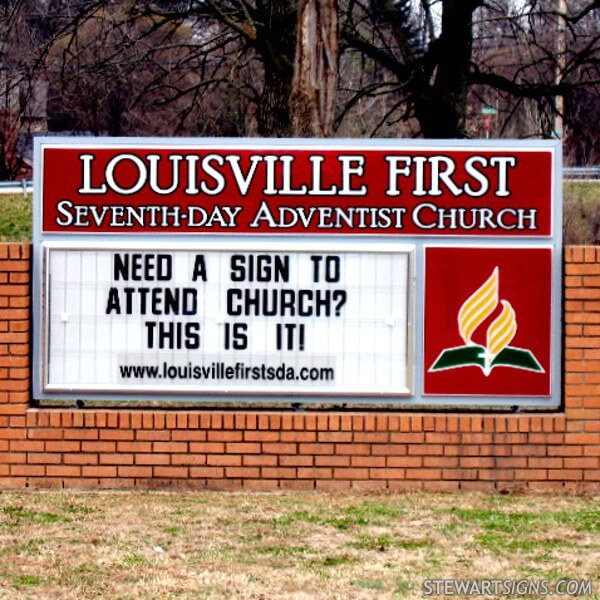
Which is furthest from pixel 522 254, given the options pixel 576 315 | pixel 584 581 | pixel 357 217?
pixel 584 581

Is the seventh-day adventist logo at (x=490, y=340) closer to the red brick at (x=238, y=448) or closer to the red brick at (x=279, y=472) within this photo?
the red brick at (x=279, y=472)

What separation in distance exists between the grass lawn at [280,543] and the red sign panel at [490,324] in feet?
2.41

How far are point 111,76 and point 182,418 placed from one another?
38.9 feet

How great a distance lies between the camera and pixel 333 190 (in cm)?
737

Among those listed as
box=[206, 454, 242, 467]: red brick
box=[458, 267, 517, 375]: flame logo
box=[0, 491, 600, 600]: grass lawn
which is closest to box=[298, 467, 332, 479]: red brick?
box=[0, 491, 600, 600]: grass lawn

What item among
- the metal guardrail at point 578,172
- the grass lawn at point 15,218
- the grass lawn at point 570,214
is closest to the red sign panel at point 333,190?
the grass lawn at point 570,214

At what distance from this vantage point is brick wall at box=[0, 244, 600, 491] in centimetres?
734

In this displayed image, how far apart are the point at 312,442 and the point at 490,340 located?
4.23 feet

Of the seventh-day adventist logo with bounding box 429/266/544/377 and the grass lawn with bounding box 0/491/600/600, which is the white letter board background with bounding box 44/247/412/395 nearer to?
the seventh-day adventist logo with bounding box 429/266/544/377

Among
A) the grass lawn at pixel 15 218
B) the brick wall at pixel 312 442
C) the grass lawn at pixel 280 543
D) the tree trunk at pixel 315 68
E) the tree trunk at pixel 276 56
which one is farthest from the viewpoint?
the grass lawn at pixel 15 218

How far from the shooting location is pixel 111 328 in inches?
292

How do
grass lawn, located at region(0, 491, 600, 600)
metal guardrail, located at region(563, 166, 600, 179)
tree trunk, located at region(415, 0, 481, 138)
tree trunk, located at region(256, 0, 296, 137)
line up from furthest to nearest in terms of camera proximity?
metal guardrail, located at region(563, 166, 600, 179) < tree trunk, located at region(415, 0, 481, 138) < tree trunk, located at region(256, 0, 296, 137) < grass lawn, located at region(0, 491, 600, 600)

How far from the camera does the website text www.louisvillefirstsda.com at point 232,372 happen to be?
7.38 meters

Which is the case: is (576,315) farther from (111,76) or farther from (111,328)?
(111,76)
